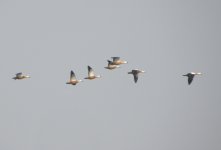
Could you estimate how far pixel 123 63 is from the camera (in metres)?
175

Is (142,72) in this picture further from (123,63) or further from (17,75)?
(17,75)

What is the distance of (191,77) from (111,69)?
15.0 metres

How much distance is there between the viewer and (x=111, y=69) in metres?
174

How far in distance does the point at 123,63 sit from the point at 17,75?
2005cm

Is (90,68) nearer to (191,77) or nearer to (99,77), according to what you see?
(99,77)

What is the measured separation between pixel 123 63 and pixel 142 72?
21.4ft

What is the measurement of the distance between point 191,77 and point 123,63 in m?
12.9

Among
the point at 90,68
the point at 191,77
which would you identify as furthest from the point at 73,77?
the point at 191,77

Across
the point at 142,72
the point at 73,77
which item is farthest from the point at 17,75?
the point at 142,72

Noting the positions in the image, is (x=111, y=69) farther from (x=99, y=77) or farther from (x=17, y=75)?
(x=17, y=75)

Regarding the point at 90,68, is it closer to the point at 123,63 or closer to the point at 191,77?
the point at 123,63

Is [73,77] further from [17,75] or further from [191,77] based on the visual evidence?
[191,77]

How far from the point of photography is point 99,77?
7003 inches

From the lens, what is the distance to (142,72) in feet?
591
